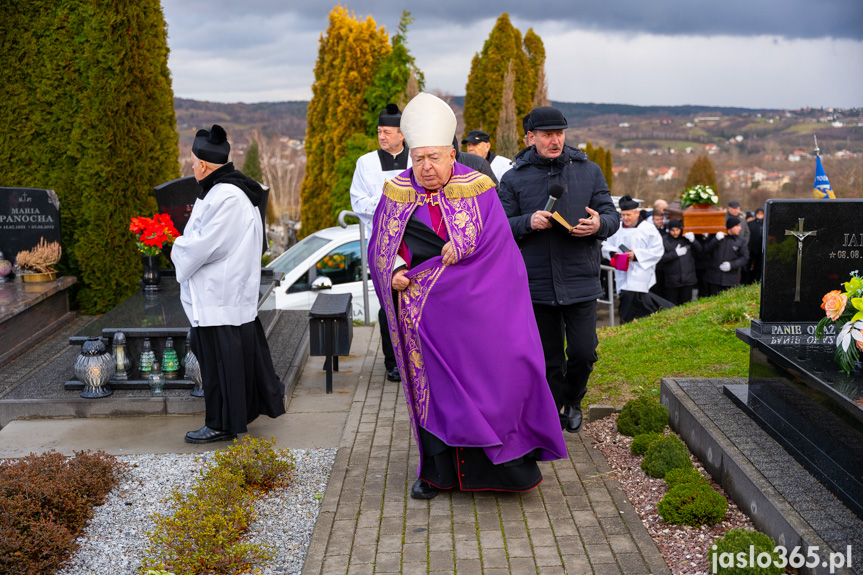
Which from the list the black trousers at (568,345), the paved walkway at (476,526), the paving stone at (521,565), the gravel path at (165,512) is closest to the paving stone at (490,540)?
the paved walkway at (476,526)

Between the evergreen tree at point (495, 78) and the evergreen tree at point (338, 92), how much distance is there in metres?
9.92

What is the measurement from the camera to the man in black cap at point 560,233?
18.1 feet

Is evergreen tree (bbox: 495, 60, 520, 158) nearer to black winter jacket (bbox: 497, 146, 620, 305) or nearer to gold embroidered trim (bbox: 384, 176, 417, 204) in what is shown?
black winter jacket (bbox: 497, 146, 620, 305)

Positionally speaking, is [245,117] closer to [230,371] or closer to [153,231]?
[153,231]

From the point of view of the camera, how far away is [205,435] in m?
5.93

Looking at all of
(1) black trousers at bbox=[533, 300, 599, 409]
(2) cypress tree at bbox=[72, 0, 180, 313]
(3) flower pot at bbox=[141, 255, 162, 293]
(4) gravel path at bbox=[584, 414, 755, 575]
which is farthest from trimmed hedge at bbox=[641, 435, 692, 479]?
(2) cypress tree at bbox=[72, 0, 180, 313]

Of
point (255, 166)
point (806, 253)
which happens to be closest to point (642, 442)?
point (806, 253)

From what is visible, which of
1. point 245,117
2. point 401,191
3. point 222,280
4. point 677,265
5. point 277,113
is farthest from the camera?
point 277,113

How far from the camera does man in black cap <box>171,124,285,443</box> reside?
5.65 m

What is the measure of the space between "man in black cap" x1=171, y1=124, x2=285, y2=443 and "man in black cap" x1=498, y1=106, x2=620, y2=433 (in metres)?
1.86

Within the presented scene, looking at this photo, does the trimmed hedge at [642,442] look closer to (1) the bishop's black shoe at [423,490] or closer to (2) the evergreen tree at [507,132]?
(1) the bishop's black shoe at [423,490]

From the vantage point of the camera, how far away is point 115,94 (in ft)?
31.3

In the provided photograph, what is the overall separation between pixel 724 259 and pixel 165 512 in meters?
9.82

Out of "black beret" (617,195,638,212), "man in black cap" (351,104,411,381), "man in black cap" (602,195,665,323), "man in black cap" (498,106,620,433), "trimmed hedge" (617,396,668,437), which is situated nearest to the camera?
"man in black cap" (498,106,620,433)
